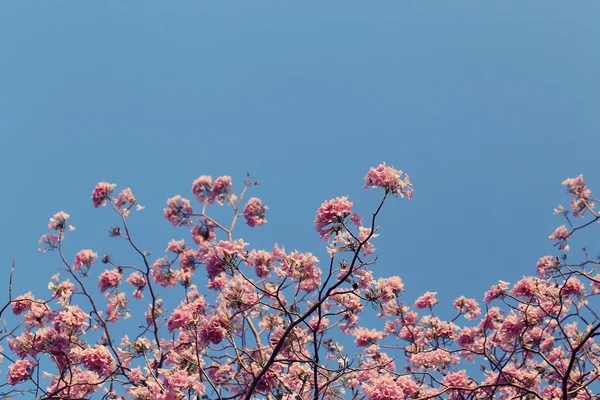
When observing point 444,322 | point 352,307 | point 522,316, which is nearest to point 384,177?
point 352,307

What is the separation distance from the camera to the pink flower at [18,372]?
5.29 meters

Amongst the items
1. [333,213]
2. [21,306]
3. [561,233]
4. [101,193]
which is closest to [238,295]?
[333,213]

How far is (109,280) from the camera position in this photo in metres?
7.20

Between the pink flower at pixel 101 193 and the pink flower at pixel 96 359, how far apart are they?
3.24 meters

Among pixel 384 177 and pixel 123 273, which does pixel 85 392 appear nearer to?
pixel 123 273

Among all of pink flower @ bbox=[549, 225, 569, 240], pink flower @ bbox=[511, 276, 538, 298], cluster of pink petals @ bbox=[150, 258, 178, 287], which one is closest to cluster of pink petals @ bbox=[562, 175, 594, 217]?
pink flower @ bbox=[549, 225, 569, 240]

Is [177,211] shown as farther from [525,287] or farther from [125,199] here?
[525,287]

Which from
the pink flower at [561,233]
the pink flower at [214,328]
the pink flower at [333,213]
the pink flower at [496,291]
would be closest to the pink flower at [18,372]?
the pink flower at [214,328]

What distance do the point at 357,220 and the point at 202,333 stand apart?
2167mm

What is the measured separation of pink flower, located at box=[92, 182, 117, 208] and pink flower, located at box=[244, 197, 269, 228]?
259cm

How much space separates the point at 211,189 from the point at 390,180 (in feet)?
19.0

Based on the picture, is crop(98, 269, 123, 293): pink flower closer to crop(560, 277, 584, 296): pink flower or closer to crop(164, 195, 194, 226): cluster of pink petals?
crop(164, 195, 194, 226): cluster of pink petals

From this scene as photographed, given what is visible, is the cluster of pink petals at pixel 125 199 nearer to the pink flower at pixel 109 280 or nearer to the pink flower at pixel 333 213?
the pink flower at pixel 109 280

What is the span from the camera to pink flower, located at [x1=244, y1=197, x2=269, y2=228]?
906 centimetres
